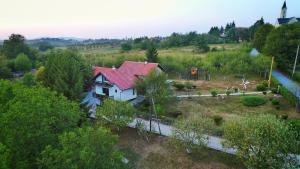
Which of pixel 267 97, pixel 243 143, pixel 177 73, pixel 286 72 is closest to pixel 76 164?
pixel 243 143

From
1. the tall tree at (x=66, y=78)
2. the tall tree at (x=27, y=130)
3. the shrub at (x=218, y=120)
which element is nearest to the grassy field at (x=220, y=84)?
the shrub at (x=218, y=120)

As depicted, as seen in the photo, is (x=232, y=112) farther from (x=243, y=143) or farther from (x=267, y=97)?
(x=243, y=143)

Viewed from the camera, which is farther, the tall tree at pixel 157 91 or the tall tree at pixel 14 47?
the tall tree at pixel 14 47

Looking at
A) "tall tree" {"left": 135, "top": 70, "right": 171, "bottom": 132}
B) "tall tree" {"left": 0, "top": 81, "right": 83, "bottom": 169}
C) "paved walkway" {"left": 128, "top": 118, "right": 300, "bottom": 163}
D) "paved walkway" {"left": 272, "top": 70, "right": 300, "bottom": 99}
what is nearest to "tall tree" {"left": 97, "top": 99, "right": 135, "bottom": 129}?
"paved walkway" {"left": 128, "top": 118, "right": 300, "bottom": 163}

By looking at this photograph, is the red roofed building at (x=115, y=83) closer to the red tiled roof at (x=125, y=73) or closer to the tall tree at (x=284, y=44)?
the red tiled roof at (x=125, y=73)

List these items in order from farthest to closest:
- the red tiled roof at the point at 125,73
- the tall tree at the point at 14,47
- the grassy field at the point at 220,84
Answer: the tall tree at the point at 14,47, the grassy field at the point at 220,84, the red tiled roof at the point at 125,73

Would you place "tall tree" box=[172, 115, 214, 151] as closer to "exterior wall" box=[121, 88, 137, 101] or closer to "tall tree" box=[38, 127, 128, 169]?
"tall tree" box=[38, 127, 128, 169]

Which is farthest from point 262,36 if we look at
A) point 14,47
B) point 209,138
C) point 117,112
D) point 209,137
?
point 14,47

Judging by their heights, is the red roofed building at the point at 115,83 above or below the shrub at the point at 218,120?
above
